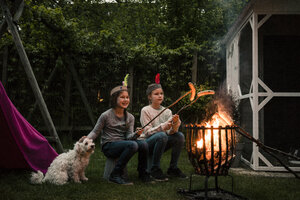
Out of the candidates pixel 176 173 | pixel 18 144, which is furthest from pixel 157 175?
pixel 18 144

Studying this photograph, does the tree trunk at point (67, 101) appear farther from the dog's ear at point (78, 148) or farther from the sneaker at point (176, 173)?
the sneaker at point (176, 173)

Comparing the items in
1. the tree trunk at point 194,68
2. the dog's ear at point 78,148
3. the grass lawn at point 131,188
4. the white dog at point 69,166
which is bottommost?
the grass lawn at point 131,188

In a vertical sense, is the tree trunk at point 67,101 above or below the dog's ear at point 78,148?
above

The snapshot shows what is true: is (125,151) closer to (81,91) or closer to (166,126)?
(166,126)

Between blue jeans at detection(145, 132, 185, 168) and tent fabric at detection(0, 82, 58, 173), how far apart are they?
1358mm

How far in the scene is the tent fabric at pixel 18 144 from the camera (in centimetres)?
350

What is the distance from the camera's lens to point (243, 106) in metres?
5.89

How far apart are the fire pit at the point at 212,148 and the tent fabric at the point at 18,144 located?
6.88 ft

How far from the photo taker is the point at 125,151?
3.39 meters

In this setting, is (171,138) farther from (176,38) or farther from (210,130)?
(176,38)

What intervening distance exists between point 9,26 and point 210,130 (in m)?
3.11

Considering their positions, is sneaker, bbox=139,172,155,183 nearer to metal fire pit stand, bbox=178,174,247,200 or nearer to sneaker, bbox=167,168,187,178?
sneaker, bbox=167,168,187,178

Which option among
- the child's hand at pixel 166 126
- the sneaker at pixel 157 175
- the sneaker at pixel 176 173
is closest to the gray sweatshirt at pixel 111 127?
the child's hand at pixel 166 126

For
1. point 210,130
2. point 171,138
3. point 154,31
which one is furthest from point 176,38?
point 210,130
